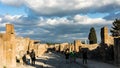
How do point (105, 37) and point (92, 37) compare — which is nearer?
point (105, 37)

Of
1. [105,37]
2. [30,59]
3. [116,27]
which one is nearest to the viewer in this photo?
[30,59]

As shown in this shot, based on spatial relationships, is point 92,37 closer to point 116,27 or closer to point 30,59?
point 116,27

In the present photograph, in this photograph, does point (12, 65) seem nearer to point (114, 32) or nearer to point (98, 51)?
point (98, 51)

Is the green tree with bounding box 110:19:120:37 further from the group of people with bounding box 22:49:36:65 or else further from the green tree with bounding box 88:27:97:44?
the group of people with bounding box 22:49:36:65

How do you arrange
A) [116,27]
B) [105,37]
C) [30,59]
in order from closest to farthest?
[30,59]
[105,37]
[116,27]

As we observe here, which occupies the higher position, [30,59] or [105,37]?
[105,37]

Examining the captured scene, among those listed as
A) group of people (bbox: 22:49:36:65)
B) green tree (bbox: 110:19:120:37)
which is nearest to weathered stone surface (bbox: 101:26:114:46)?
group of people (bbox: 22:49:36:65)

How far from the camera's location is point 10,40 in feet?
94.2

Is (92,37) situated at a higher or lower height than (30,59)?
higher

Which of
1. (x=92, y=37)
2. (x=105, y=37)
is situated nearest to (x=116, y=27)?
(x=92, y=37)

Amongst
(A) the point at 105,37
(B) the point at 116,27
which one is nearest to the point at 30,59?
(A) the point at 105,37

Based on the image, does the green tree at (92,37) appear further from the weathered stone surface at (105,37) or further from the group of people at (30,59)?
the group of people at (30,59)

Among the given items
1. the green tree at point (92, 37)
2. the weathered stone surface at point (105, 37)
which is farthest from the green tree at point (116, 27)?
the weathered stone surface at point (105, 37)

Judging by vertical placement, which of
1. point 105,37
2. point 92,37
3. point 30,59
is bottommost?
point 30,59
